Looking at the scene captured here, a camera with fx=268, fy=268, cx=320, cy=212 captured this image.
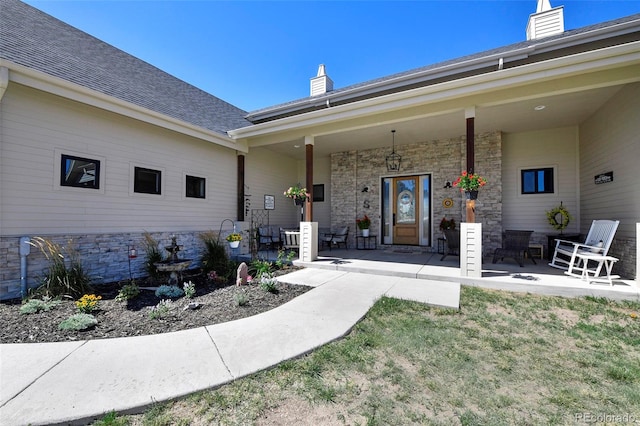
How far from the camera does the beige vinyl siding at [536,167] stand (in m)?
6.90

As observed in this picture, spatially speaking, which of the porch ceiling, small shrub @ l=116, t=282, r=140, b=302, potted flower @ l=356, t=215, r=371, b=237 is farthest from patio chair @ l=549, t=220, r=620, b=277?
small shrub @ l=116, t=282, r=140, b=302

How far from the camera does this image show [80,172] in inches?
200

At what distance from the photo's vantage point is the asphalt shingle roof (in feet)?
15.5

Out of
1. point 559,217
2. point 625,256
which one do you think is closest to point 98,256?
point 625,256

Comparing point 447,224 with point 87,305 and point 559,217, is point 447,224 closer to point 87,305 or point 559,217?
point 559,217

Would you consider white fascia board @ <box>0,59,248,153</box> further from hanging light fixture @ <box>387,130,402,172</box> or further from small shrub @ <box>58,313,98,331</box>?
hanging light fixture @ <box>387,130,402,172</box>

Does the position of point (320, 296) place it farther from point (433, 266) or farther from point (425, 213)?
point (425, 213)

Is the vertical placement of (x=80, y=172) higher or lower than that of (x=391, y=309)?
higher

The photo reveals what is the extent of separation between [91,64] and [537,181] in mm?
11185

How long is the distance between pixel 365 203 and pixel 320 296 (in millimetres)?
5669

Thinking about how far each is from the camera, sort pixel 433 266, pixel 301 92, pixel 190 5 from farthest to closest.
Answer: pixel 301 92 < pixel 190 5 < pixel 433 266

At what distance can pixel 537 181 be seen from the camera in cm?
732

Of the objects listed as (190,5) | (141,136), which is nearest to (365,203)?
(141,136)

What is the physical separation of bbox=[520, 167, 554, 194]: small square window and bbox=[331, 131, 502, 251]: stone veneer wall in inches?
26.1
